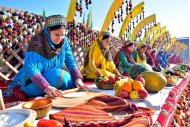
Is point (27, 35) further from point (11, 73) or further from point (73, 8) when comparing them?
point (73, 8)

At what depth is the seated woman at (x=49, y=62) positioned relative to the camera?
5.99 ft

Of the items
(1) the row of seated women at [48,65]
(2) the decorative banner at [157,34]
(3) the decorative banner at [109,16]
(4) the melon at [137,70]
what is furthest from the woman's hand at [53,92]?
(2) the decorative banner at [157,34]

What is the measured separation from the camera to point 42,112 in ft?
3.55

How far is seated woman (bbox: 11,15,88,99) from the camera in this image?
5.99 feet

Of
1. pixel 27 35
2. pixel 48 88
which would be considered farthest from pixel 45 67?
pixel 27 35

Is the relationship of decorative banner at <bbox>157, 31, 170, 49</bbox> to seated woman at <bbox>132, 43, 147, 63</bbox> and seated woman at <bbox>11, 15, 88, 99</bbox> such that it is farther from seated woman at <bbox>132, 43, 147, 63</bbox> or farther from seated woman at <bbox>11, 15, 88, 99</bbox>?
seated woman at <bbox>11, 15, 88, 99</bbox>

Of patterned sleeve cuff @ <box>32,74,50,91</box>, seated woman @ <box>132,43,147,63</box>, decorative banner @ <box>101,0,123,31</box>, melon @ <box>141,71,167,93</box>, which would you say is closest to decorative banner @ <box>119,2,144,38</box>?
decorative banner @ <box>101,0,123,31</box>

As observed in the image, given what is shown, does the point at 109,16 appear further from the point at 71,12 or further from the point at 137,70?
the point at 137,70

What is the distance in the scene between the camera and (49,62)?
6.59ft

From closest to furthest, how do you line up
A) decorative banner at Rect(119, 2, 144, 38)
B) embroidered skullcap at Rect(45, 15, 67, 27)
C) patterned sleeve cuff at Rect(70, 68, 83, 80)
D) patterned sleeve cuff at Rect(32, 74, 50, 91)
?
patterned sleeve cuff at Rect(32, 74, 50, 91) < embroidered skullcap at Rect(45, 15, 67, 27) < patterned sleeve cuff at Rect(70, 68, 83, 80) < decorative banner at Rect(119, 2, 144, 38)

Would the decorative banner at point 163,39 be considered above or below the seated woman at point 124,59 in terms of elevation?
above

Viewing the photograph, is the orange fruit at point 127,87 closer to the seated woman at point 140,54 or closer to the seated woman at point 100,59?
the seated woman at point 100,59

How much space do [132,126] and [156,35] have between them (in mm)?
14245

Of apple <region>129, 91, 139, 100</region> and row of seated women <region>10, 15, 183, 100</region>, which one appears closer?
apple <region>129, 91, 139, 100</region>
